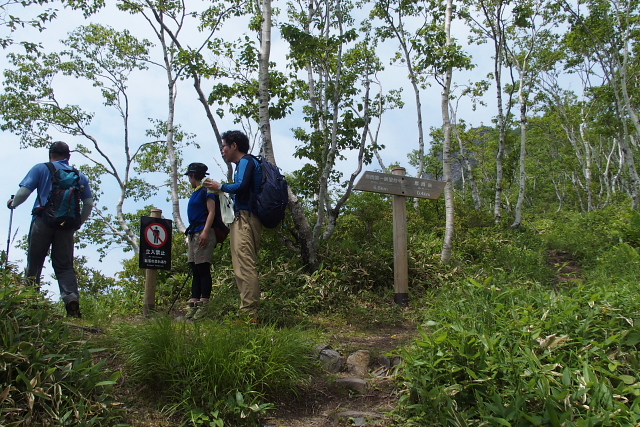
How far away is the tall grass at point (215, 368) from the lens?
3.23m

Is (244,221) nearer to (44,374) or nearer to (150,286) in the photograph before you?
(150,286)

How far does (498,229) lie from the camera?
39.2 feet

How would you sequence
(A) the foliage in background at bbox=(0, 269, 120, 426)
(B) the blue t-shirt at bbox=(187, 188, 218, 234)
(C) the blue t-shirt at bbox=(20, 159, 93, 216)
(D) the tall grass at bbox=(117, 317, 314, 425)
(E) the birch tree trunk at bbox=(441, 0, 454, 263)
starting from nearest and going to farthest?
1. (A) the foliage in background at bbox=(0, 269, 120, 426)
2. (D) the tall grass at bbox=(117, 317, 314, 425)
3. (C) the blue t-shirt at bbox=(20, 159, 93, 216)
4. (B) the blue t-shirt at bbox=(187, 188, 218, 234)
5. (E) the birch tree trunk at bbox=(441, 0, 454, 263)

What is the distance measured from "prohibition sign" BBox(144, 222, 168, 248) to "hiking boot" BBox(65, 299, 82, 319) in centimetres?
97

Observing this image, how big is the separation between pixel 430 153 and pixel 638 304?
65.8ft

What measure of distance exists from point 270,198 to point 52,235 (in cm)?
231

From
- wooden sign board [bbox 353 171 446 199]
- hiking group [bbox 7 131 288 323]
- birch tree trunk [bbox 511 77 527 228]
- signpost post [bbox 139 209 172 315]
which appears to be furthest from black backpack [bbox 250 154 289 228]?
birch tree trunk [bbox 511 77 527 228]

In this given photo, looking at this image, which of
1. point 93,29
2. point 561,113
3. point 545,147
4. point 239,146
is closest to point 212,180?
point 239,146

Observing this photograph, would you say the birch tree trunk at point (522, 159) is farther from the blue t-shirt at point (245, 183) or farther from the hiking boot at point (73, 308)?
the hiking boot at point (73, 308)

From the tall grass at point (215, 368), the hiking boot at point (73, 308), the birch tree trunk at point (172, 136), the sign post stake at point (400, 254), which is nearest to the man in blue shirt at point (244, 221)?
the tall grass at point (215, 368)

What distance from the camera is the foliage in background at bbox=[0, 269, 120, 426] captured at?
9.10 feet

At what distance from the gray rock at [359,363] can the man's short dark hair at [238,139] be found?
8.34ft

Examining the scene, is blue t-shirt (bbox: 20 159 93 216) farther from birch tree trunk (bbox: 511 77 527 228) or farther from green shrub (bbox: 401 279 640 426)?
birch tree trunk (bbox: 511 77 527 228)

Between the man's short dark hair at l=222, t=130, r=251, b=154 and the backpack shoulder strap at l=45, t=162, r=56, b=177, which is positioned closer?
the backpack shoulder strap at l=45, t=162, r=56, b=177
